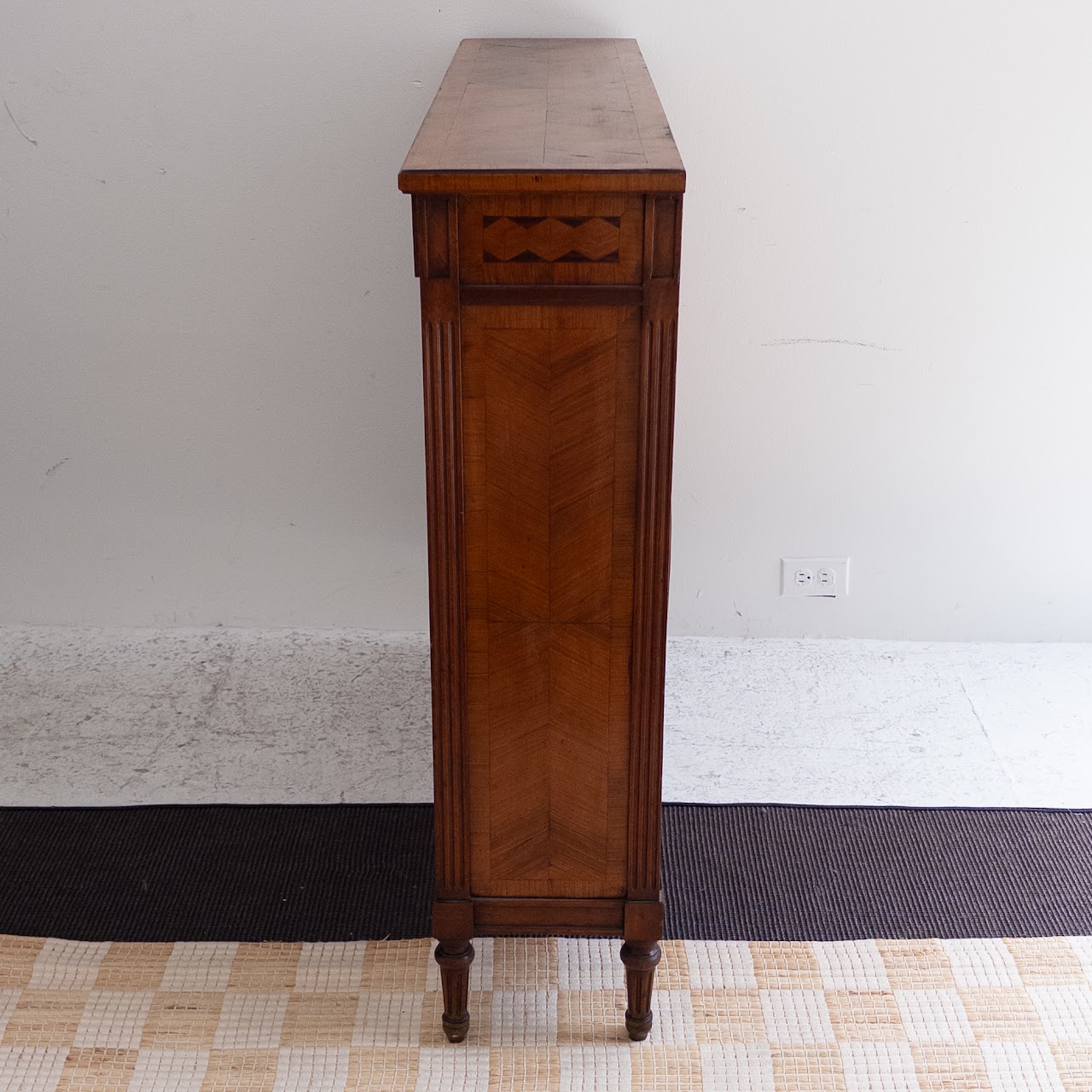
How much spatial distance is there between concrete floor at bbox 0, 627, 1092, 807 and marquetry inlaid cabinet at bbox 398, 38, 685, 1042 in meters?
0.62

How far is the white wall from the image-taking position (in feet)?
7.34

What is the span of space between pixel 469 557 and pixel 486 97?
694mm

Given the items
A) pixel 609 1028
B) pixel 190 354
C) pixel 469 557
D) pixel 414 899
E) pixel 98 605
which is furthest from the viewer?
pixel 98 605

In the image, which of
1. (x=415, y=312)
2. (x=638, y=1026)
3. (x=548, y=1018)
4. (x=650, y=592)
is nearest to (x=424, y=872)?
(x=548, y=1018)

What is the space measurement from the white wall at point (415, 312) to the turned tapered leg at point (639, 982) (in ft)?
3.71

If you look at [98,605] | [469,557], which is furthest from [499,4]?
[98,605]

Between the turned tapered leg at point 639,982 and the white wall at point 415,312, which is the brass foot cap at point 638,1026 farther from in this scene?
the white wall at point 415,312

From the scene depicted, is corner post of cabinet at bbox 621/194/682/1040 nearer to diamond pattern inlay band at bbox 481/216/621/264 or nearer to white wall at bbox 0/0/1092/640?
diamond pattern inlay band at bbox 481/216/621/264

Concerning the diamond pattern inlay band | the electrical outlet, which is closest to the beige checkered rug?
the electrical outlet

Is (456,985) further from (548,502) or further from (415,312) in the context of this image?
(415,312)

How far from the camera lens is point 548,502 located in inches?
56.5

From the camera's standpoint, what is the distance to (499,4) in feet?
7.23

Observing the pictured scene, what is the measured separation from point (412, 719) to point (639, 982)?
89 centimetres

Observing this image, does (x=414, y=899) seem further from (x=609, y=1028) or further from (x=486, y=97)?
(x=486, y=97)
